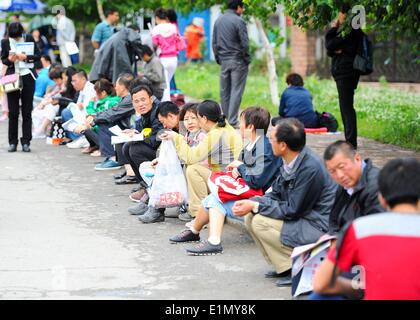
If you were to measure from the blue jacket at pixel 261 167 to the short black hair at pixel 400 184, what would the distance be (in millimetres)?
3331

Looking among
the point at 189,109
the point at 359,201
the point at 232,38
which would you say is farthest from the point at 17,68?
the point at 359,201

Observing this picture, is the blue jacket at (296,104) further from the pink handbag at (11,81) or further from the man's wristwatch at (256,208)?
the man's wristwatch at (256,208)

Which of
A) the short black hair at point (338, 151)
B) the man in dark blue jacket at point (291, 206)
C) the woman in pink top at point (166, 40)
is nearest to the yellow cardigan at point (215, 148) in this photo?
the man in dark blue jacket at point (291, 206)

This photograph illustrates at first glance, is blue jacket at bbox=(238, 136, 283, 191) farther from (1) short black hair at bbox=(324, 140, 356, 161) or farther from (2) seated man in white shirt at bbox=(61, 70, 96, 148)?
(2) seated man in white shirt at bbox=(61, 70, 96, 148)

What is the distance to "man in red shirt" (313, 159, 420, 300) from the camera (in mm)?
4414

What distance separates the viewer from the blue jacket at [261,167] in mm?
7969

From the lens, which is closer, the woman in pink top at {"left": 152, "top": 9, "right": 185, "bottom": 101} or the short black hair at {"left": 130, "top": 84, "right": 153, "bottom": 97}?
the short black hair at {"left": 130, "top": 84, "right": 153, "bottom": 97}

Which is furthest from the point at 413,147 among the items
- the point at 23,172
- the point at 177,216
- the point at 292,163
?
the point at 292,163

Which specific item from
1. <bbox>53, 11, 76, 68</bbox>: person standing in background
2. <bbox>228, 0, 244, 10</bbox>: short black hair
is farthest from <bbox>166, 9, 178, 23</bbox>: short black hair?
<bbox>53, 11, 76, 68</bbox>: person standing in background

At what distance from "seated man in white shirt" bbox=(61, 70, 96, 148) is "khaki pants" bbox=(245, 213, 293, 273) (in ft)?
22.8

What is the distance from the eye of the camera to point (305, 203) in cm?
699

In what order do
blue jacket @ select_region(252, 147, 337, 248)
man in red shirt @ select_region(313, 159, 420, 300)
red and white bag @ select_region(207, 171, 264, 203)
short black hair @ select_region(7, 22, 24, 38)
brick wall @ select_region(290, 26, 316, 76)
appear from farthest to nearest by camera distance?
brick wall @ select_region(290, 26, 316, 76) < short black hair @ select_region(7, 22, 24, 38) < red and white bag @ select_region(207, 171, 264, 203) < blue jacket @ select_region(252, 147, 337, 248) < man in red shirt @ select_region(313, 159, 420, 300)

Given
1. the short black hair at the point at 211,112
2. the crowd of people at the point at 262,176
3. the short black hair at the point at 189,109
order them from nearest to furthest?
the crowd of people at the point at 262,176 < the short black hair at the point at 211,112 < the short black hair at the point at 189,109

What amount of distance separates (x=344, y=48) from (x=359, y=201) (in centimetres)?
614
